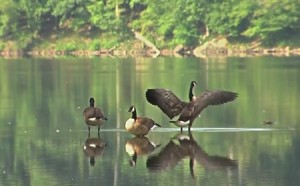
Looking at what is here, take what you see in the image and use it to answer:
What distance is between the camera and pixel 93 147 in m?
19.7

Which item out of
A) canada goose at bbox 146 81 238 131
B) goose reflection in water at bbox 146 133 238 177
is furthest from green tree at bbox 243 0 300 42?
goose reflection in water at bbox 146 133 238 177

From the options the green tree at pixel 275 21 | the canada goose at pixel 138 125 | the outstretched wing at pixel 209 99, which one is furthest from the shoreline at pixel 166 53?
the canada goose at pixel 138 125

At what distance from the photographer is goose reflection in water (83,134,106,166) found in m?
18.7

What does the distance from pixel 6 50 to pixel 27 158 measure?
77.7 m

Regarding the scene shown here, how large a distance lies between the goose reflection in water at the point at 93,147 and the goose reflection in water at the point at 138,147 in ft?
1.54

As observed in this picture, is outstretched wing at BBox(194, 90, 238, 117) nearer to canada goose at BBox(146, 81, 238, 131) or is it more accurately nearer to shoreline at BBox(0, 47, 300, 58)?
canada goose at BBox(146, 81, 238, 131)

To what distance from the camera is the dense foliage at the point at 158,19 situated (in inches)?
3423

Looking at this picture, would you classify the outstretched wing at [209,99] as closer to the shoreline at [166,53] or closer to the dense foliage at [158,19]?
the shoreline at [166,53]

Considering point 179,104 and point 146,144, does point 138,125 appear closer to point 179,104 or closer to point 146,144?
point 146,144

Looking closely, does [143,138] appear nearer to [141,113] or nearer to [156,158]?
A: [156,158]

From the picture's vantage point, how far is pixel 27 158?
18.6 metres

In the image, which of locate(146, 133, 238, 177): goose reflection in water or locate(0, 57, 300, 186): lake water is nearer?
locate(0, 57, 300, 186): lake water

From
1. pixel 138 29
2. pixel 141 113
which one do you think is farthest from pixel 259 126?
pixel 138 29

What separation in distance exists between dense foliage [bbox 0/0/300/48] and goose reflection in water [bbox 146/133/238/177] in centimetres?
6626
